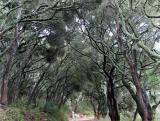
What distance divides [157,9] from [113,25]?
246 inches

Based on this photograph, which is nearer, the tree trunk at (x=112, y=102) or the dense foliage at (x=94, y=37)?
the dense foliage at (x=94, y=37)

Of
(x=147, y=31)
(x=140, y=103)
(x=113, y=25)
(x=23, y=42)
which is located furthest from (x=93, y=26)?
(x=140, y=103)

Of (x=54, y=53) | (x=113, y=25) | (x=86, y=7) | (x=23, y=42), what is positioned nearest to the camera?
(x=86, y=7)

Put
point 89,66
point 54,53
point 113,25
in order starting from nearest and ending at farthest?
point 113,25 → point 54,53 → point 89,66

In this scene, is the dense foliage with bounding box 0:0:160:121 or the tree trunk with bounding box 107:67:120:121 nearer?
the dense foliage with bounding box 0:0:160:121

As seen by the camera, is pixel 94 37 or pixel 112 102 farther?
pixel 112 102

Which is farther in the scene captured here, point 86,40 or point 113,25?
point 86,40

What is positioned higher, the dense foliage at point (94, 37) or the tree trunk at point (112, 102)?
the dense foliage at point (94, 37)

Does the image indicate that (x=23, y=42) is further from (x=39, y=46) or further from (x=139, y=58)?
(x=139, y=58)

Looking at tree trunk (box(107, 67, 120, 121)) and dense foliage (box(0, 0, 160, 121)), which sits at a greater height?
dense foliage (box(0, 0, 160, 121))

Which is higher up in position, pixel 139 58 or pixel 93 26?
pixel 93 26

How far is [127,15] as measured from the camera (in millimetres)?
17891

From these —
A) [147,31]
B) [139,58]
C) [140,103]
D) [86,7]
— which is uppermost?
[86,7]

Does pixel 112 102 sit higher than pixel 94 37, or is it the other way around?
pixel 94 37
